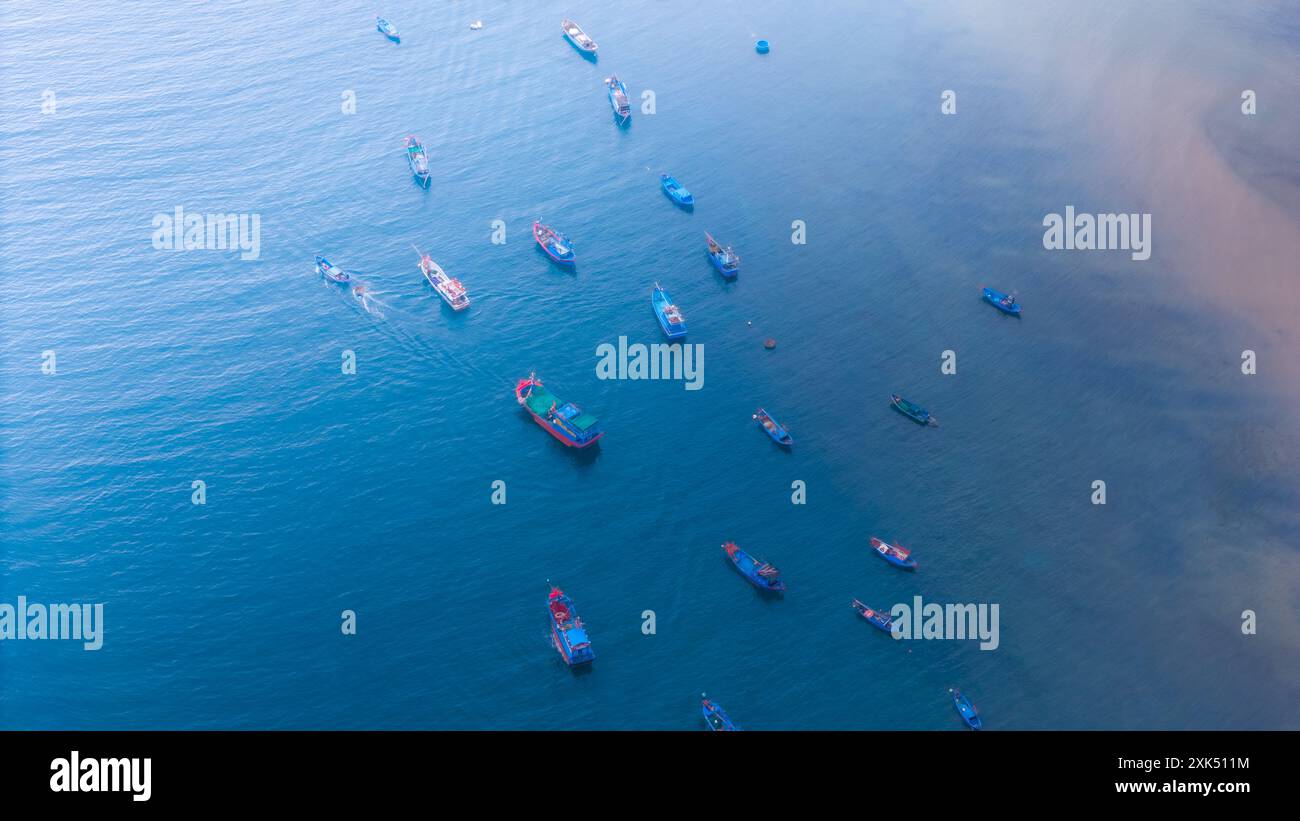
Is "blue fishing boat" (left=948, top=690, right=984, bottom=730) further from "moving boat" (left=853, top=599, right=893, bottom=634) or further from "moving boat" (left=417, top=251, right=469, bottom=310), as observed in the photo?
"moving boat" (left=417, top=251, right=469, bottom=310)

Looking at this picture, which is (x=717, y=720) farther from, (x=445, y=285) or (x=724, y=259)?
(x=445, y=285)

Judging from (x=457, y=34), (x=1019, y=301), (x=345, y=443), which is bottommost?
(x=345, y=443)

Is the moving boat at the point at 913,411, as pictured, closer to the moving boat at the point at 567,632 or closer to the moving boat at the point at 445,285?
the moving boat at the point at 567,632

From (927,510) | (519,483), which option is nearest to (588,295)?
(519,483)

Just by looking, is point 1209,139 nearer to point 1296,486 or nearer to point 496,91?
point 1296,486

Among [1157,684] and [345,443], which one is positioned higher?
[345,443]

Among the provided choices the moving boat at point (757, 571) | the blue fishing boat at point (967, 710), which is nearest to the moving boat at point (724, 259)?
the moving boat at point (757, 571)

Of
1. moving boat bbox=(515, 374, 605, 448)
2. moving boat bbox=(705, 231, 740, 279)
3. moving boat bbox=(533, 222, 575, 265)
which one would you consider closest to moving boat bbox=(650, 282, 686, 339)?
moving boat bbox=(705, 231, 740, 279)
